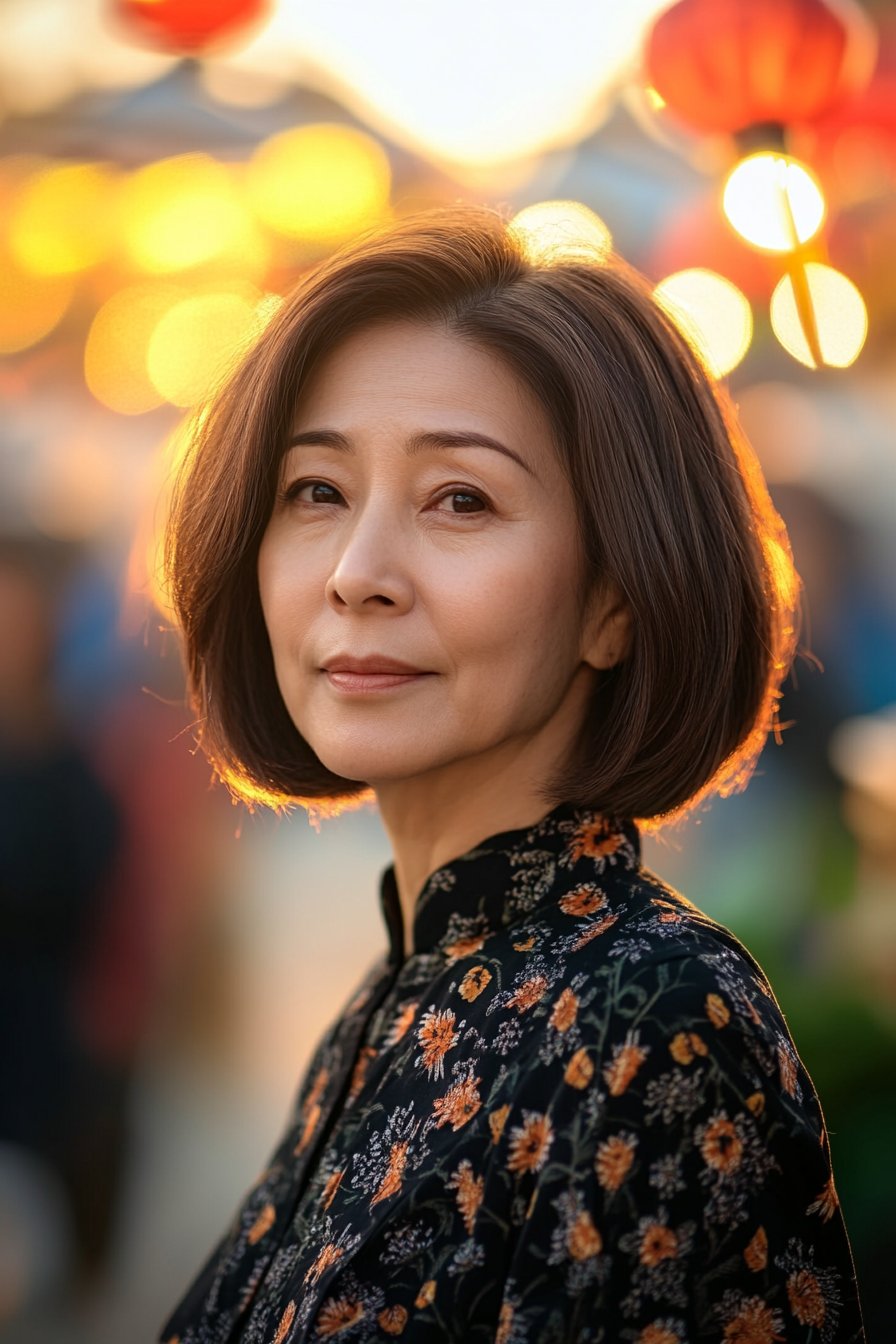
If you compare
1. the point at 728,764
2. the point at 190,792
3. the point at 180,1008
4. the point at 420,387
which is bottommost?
the point at 180,1008

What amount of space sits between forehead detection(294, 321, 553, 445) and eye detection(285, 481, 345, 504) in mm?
63

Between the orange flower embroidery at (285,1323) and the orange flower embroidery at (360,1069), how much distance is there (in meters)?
0.26

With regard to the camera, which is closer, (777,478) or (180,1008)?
(777,478)

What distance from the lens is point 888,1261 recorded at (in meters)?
2.37

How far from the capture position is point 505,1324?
918 mm

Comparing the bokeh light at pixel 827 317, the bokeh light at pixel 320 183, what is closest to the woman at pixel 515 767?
the bokeh light at pixel 827 317

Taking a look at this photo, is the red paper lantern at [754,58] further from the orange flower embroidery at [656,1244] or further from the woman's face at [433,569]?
the orange flower embroidery at [656,1244]

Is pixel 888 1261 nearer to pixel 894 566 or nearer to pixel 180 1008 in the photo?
pixel 894 566

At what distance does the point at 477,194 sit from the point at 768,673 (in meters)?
2.34

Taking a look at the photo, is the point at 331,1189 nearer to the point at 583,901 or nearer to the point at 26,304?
the point at 583,901

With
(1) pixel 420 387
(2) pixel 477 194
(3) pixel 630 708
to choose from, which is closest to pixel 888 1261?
(3) pixel 630 708

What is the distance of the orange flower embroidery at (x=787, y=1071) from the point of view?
100 centimetres

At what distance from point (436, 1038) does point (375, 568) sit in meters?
0.47

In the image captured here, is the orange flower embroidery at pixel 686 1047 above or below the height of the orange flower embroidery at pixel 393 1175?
above
